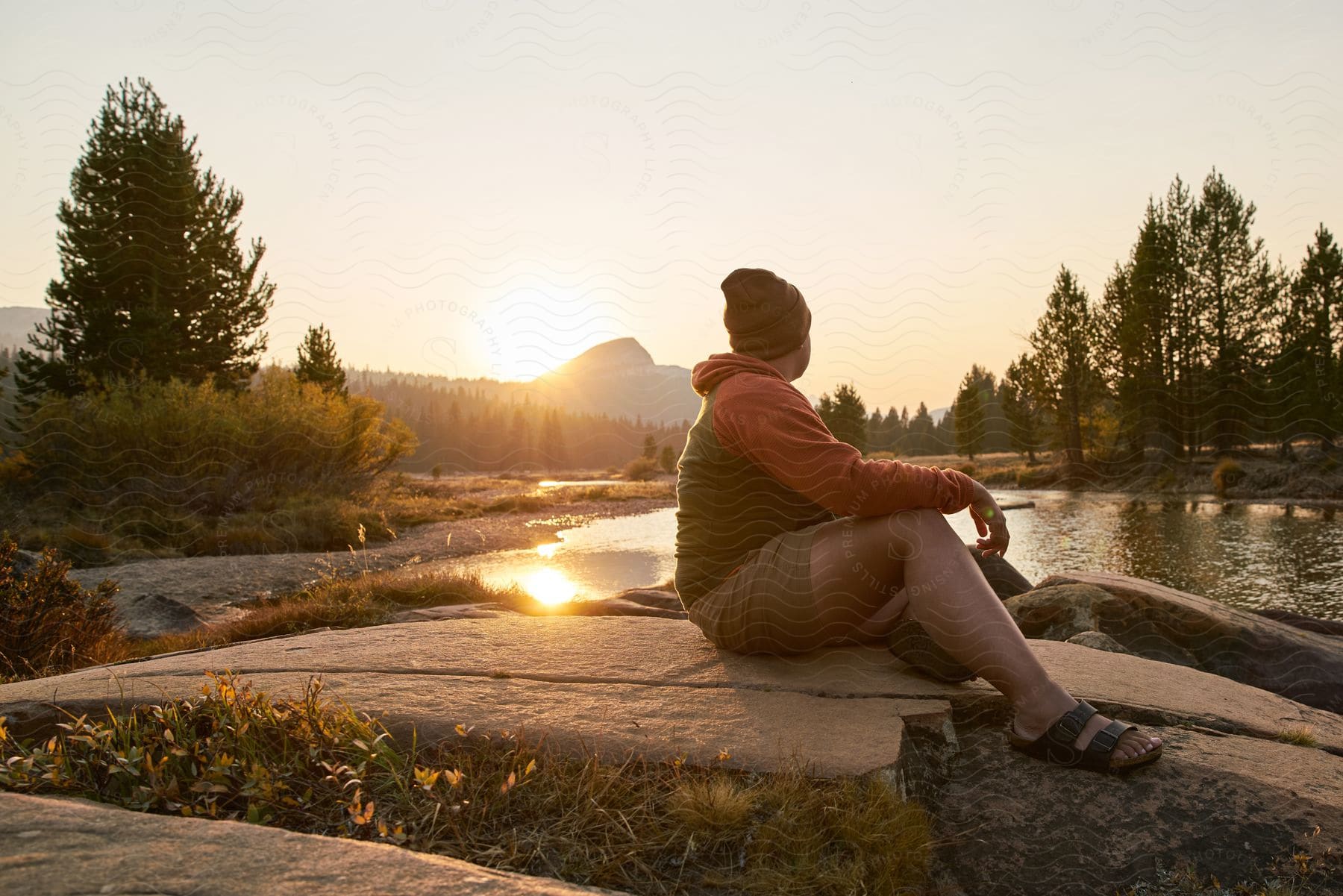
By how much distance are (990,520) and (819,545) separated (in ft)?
1.80

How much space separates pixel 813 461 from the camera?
2.16 metres

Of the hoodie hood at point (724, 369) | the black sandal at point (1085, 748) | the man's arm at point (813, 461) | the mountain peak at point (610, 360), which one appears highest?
the mountain peak at point (610, 360)

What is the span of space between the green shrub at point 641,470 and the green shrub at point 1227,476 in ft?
92.0

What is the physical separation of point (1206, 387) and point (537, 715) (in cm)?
1956

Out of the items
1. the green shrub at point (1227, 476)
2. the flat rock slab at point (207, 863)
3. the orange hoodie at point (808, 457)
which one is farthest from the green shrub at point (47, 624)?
the green shrub at point (1227, 476)

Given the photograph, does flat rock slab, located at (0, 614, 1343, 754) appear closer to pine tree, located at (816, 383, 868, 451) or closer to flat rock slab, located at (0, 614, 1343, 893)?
flat rock slab, located at (0, 614, 1343, 893)

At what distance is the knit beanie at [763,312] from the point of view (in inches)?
97.5

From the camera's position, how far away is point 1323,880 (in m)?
1.70

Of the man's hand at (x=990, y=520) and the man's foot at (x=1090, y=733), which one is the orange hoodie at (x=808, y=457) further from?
the man's foot at (x=1090, y=733)

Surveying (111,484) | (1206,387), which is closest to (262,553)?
(111,484)

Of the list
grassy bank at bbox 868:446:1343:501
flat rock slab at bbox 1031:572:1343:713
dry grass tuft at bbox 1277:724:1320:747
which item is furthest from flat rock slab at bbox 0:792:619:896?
grassy bank at bbox 868:446:1343:501

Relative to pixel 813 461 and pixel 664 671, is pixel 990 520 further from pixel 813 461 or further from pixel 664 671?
pixel 664 671

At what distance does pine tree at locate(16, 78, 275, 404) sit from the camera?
16.1 m

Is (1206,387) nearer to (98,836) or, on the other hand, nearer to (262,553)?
(262,553)
